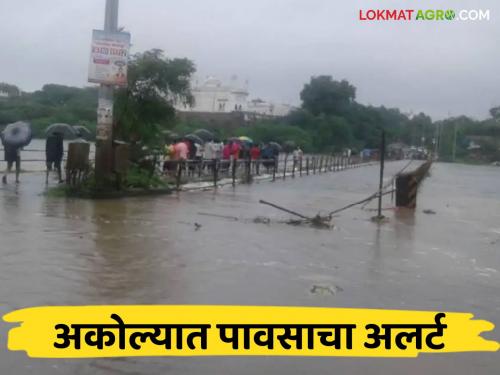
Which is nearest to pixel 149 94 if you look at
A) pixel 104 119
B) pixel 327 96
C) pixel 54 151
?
pixel 54 151

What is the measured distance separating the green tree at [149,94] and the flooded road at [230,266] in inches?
158

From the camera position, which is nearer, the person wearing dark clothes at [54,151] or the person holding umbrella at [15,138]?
the person holding umbrella at [15,138]

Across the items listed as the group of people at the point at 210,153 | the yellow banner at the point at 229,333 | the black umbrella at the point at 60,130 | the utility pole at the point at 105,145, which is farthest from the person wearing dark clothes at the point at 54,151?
the yellow banner at the point at 229,333

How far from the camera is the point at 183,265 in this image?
8.41 m

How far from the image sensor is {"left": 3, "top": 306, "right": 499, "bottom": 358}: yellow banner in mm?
5219

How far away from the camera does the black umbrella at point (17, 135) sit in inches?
680

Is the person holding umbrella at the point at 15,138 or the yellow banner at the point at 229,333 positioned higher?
the person holding umbrella at the point at 15,138

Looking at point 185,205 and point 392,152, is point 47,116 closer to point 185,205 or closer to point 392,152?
point 185,205

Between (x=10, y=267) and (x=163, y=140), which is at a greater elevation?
(x=163, y=140)

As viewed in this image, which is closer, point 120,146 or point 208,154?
point 120,146

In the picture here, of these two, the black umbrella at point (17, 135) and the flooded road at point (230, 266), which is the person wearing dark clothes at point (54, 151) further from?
the flooded road at point (230, 266)

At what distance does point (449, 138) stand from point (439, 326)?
332 feet

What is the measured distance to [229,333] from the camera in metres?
5.52

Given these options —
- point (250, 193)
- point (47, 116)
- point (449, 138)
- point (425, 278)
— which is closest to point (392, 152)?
point (449, 138)
